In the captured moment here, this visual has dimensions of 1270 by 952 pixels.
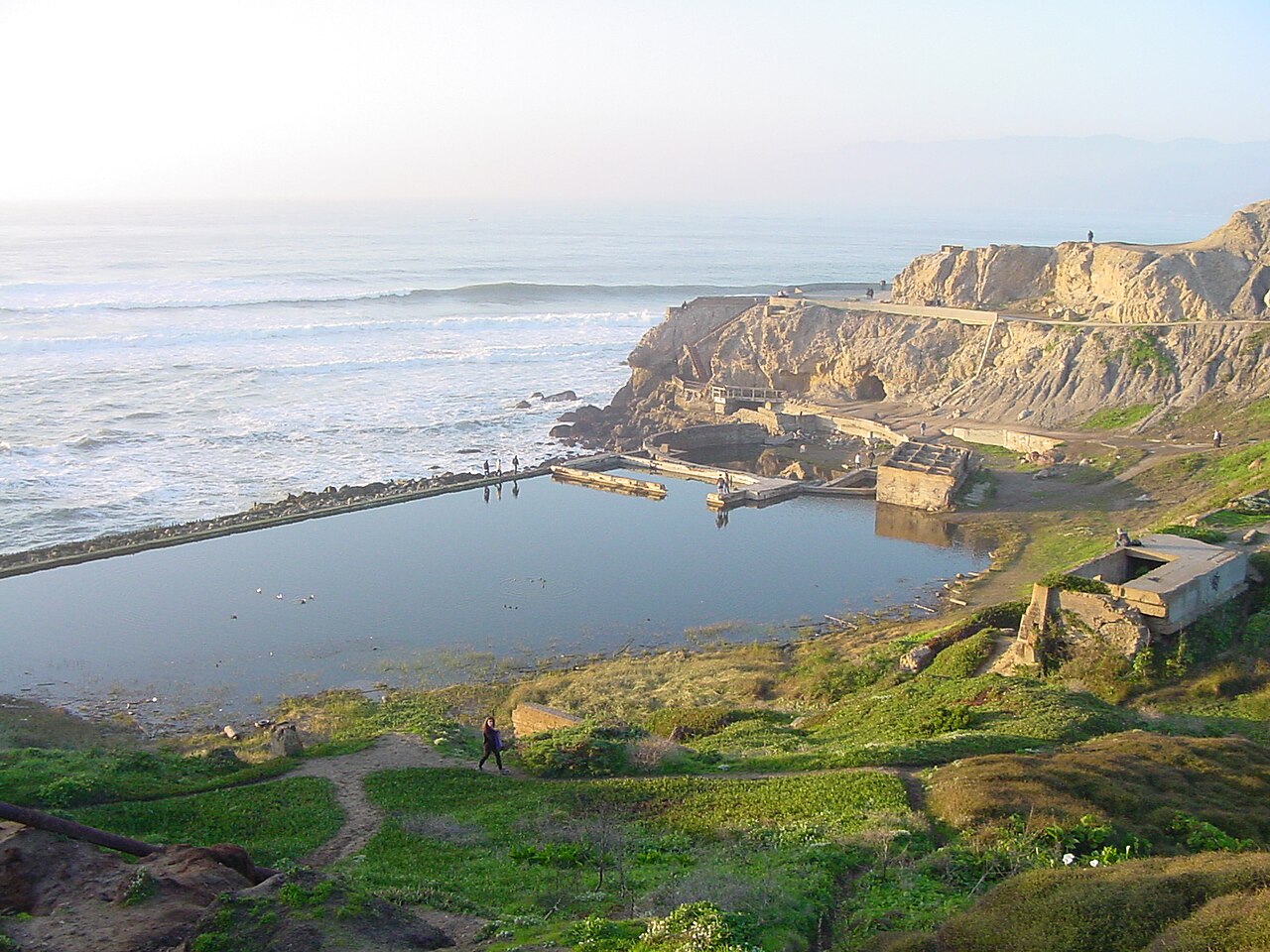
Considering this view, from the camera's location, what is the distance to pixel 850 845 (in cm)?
1170

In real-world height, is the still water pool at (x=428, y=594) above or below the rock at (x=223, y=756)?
below

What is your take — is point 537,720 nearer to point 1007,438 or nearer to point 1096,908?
point 1096,908

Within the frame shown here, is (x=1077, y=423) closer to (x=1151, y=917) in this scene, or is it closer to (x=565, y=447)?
(x=565, y=447)

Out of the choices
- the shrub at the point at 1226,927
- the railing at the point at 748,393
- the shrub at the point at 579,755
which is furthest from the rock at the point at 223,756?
the railing at the point at 748,393

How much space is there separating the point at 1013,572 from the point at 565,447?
24.5m

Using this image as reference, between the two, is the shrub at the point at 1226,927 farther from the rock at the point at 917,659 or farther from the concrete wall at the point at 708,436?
the concrete wall at the point at 708,436

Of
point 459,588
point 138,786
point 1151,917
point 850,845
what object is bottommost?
point 459,588

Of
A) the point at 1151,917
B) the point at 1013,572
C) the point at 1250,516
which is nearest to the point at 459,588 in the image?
the point at 1013,572

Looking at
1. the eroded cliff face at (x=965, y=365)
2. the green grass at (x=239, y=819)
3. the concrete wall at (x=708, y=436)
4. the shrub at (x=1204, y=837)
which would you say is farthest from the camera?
the concrete wall at (x=708, y=436)

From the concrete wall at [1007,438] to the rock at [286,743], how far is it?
34.3m

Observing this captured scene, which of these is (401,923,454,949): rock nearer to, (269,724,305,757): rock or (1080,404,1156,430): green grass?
(269,724,305,757): rock

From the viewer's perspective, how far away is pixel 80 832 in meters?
10.9

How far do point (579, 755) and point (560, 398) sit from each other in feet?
153

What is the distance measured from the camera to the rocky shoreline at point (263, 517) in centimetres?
3428
